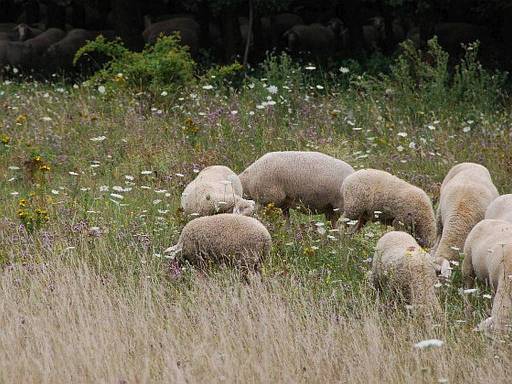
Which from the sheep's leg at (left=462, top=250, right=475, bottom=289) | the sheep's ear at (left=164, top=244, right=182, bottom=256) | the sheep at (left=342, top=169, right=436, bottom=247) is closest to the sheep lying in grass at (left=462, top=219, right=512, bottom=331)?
the sheep's leg at (left=462, top=250, right=475, bottom=289)

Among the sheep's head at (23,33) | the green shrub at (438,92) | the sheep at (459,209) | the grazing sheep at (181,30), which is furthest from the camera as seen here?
the sheep's head at (23,33)

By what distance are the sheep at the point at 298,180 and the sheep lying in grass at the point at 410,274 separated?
6.45 feet

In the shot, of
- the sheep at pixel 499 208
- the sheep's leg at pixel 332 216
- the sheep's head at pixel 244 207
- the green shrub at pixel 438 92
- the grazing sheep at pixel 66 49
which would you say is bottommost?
the grazing sheep at pixel 66 49

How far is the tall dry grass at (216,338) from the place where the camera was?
5066mm

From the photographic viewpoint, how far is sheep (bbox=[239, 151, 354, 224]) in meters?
8.24

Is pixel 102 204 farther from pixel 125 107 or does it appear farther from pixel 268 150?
pixel 125 107

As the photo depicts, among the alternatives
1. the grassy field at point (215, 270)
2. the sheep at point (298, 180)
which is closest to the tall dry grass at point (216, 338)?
the grassy field at point (215, 270)

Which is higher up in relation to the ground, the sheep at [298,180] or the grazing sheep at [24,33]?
the sheep at [298,180]

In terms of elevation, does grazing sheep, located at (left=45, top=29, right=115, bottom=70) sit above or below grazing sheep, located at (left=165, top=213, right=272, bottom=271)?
below

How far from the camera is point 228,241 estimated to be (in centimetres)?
646

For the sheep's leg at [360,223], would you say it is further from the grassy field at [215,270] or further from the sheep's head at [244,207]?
the sheep's head at [244,207]

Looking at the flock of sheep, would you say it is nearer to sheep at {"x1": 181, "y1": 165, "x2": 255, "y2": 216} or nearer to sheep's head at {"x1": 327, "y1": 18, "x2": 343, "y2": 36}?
sheep at {"x1": 181, "y1": 165, "x2": 255, "y2": 216}

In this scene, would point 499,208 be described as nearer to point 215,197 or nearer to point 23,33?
point 215,197

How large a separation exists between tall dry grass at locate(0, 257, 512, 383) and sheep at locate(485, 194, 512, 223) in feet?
4.42
